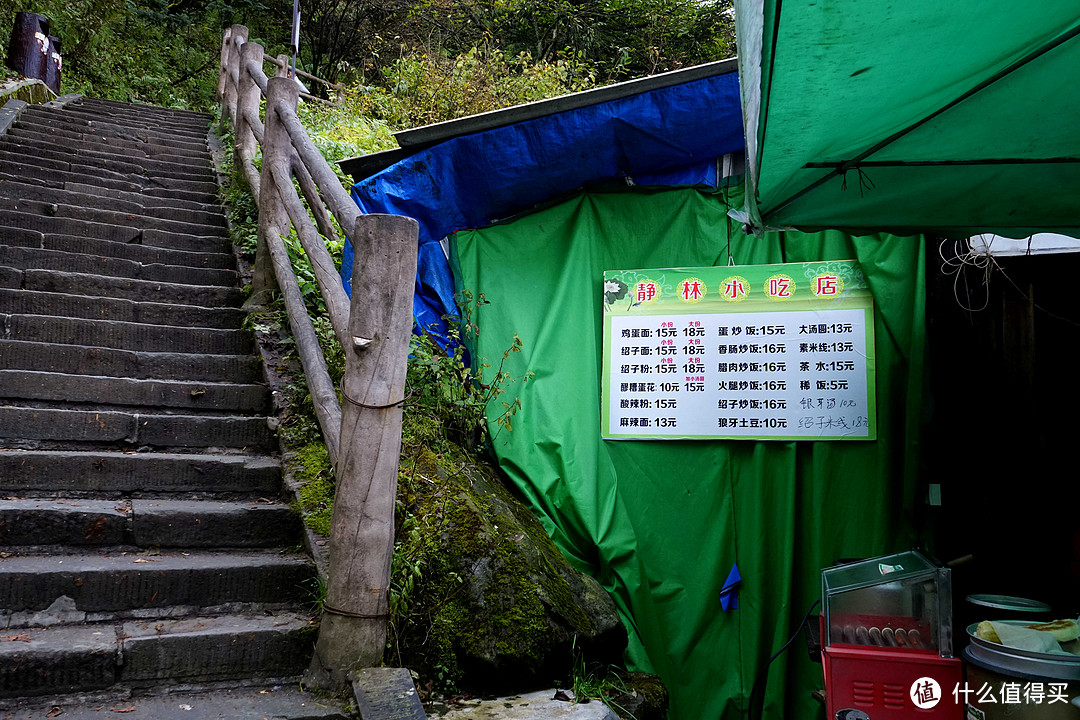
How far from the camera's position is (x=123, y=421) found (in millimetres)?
3346

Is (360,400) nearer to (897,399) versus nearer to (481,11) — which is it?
(897,399)

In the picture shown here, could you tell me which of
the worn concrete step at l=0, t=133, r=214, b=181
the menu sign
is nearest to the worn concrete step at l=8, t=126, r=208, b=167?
the worn concrete step at l=0, t=133, r=214, b=181

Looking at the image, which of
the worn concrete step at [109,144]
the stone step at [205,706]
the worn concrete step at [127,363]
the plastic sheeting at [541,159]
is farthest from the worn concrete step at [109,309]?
the worn concrete step at [109,144]

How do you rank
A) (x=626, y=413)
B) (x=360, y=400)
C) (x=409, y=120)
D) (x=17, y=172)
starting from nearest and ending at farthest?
(x=360, y=400)
(x=626, y=413)
(x=17, y=172)
(x=409, y=120)

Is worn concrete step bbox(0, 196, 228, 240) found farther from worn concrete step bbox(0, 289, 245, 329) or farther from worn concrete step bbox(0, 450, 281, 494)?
worn concrete step bbox(0, 450, 281, 494)

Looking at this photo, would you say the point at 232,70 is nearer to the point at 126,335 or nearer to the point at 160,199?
the point at 160,199

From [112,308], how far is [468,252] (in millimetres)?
2078

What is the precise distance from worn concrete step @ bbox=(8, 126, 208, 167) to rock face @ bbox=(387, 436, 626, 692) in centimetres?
618

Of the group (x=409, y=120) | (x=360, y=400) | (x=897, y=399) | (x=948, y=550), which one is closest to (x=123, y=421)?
(x=360, y=400)

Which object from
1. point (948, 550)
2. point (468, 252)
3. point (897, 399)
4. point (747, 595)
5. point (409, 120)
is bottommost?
point (747, 595)

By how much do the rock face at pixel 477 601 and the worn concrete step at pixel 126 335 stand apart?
4.82 feet

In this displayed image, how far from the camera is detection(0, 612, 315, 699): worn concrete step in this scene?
2.19m

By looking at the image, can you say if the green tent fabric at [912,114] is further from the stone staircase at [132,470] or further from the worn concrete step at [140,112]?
the worn concrete step at [140,112]

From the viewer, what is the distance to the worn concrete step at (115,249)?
15.6 feet
